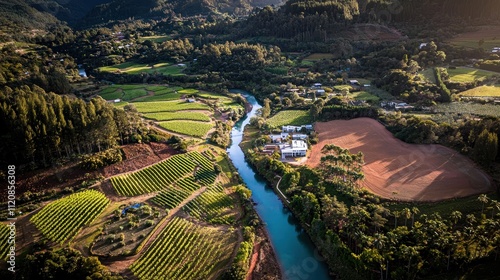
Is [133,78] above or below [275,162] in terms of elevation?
above

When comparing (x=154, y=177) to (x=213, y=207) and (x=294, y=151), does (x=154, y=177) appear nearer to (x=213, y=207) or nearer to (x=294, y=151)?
(x=213, y=207)

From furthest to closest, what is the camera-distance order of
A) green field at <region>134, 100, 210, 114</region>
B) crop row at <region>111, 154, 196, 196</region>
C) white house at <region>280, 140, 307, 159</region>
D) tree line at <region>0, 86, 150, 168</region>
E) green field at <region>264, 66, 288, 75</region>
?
green field at <region>264, 66, 288, 75</region> → green field at <region>134, 100, 210, 114</region> → white house at <region>280, 140, 307, 159</region> → crop row at <region>111, 154, 196, 196</region> → tree line at <region>0, 86, 150, 168</region>

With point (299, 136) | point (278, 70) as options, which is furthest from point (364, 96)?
point (278, 70)

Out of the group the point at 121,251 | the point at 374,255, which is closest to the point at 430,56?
the point at 374,255

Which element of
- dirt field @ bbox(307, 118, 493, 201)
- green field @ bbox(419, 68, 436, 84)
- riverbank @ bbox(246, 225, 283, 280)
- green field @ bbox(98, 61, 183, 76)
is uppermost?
green field @ bbox(98, 61, 183, 76)

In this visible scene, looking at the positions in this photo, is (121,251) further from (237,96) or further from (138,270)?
(237,96)

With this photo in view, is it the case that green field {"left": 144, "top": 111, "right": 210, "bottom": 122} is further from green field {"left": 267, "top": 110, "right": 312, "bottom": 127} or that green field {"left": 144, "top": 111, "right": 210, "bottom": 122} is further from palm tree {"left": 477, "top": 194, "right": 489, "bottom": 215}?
palm tree {"left": 477, "top": 194, "right": 489, "bottom": 215}

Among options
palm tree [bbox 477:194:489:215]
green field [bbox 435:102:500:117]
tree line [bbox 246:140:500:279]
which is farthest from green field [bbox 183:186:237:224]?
green field [bbox 435:102:500:117]

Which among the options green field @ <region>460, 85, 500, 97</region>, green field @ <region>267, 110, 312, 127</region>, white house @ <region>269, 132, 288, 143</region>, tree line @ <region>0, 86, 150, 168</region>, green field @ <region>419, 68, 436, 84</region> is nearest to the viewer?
tree line @ <region>0, 86, 150, 168</region>
